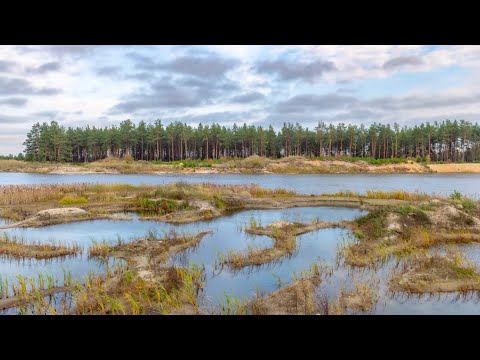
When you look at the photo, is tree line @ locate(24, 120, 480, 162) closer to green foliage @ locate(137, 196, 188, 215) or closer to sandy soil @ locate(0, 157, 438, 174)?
sandy soil @ locate(0, 157, 438, 174)

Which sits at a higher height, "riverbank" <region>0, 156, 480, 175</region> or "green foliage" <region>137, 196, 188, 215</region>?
"riverbank" <region>0, 156, 480, 175</region>

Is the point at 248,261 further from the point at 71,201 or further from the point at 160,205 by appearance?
the point at 71,201

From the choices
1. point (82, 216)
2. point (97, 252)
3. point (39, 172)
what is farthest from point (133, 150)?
point (97, 252)

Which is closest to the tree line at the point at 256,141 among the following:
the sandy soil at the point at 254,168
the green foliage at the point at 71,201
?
the sandy soil at the point at 254,168

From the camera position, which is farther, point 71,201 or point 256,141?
point 256,141

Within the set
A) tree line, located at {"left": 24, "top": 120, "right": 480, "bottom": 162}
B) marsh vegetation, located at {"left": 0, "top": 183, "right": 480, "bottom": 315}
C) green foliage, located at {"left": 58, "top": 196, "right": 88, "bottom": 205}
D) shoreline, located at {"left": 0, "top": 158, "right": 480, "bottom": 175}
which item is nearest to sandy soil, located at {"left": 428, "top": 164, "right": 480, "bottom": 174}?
shoreline, located at {"left": 0, "top": 158, "right": 480, "bottom": 175}

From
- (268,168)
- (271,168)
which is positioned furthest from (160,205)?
(271,168)

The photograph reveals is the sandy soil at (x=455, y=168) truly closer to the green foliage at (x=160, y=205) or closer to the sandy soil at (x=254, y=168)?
Result: the sandy soil at (x=254, y=168)

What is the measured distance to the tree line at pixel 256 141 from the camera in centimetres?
10325

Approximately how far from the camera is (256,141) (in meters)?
108

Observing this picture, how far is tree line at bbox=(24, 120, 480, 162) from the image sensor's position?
4065 inches
